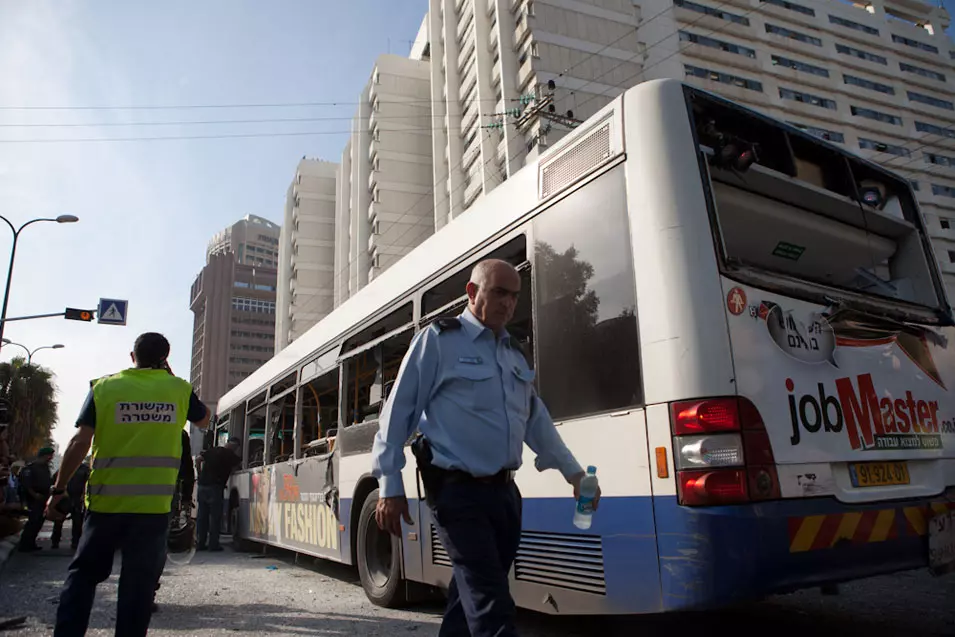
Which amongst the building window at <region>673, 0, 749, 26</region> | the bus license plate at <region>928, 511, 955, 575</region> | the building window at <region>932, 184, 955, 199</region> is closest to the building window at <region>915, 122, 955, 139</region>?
the building window at <region>932, 184, 955, 199</region>

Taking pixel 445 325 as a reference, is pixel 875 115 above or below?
above

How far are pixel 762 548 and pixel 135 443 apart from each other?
3009 mm

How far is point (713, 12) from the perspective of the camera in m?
57.3

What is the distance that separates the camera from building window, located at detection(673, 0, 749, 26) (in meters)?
56.5

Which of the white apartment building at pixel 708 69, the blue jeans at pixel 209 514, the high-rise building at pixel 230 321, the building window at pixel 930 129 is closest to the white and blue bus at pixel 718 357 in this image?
the blue jeans at pixel 209 514

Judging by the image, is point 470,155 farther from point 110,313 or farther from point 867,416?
point 867,416

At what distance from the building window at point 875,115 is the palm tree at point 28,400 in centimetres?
6578

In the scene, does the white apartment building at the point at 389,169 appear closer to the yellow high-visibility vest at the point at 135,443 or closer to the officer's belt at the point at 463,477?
the yellow high-visibility vest at the point at 135,443

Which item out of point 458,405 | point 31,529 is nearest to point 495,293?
point 458,405

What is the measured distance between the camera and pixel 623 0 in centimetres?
4747

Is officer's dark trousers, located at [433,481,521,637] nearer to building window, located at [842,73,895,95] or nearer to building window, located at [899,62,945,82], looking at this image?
building window, located at [842,73,895,95]

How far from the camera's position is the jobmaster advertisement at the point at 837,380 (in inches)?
123

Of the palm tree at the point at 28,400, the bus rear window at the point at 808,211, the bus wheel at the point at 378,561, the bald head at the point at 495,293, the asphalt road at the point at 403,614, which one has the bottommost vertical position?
the asphalt road at the point at 403,614

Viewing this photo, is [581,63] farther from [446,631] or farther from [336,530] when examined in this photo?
[446,631]
